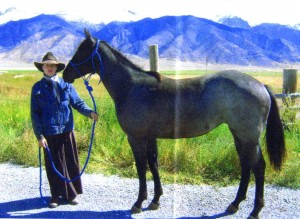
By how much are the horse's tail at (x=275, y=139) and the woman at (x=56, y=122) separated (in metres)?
2.19

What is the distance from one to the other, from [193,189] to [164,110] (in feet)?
4.68

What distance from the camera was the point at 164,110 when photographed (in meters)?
4.04

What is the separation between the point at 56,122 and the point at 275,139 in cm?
274

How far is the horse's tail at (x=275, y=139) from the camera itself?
4129mm

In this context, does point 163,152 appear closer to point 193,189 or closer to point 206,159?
point 206,159

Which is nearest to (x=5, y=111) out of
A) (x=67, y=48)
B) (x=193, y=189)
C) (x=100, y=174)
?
(x=100, y=174)

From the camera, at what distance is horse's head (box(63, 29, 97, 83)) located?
418 cm

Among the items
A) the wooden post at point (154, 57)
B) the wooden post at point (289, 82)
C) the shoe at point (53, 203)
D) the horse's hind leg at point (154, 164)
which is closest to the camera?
the horse's hind leg at point (154, 164)

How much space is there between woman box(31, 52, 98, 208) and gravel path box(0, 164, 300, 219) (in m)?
0.25

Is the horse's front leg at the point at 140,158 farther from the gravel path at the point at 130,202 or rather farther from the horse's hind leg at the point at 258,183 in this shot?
the horse's hind leg at the point at 258,183

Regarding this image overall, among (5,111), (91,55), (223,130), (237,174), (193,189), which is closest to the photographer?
(91,55)

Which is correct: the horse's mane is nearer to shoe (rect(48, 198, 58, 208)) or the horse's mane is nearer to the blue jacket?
the blue jacket

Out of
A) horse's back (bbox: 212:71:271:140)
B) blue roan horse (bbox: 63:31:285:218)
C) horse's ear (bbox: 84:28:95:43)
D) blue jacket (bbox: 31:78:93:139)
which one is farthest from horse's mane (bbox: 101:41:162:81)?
horse's back (bbox: 212:71:271:140)

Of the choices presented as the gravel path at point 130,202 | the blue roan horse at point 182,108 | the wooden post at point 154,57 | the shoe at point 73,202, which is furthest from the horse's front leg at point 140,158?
the wooden post at point 154,57
